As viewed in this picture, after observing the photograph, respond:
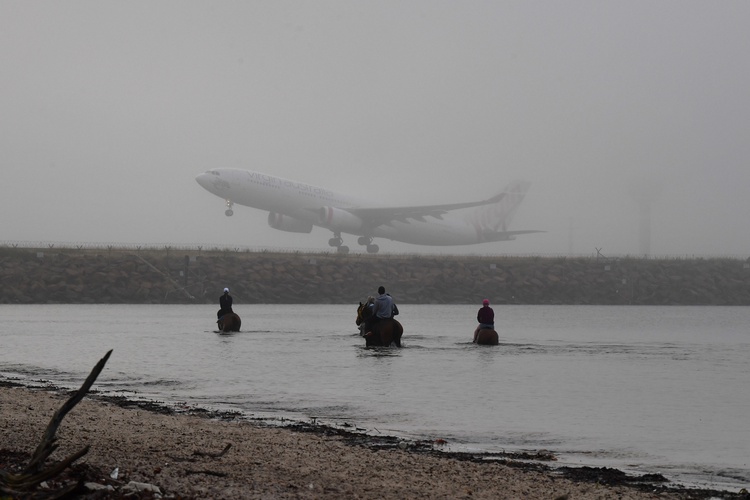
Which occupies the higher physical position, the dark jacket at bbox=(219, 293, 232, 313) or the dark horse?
the dark jacket at bbox=(219, 293, 232, 313)

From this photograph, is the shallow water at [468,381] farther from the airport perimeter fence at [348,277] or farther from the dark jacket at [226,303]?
the airport perimeter fence at [348,277]

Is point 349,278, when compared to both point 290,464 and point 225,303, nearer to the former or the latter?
point 225,303

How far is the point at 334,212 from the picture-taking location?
9381cm

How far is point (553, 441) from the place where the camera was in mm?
15758

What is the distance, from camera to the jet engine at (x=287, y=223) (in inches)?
3841

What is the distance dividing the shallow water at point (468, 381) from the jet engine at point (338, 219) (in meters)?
45.2

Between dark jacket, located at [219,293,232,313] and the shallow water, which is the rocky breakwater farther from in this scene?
dark jacket, located at [219,293,232,313]

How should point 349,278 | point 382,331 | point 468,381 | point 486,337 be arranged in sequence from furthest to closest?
point 349,278 < point 486,337 < point 382,331 < point 468,381

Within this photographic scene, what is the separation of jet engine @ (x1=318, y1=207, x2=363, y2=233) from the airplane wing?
102 cm

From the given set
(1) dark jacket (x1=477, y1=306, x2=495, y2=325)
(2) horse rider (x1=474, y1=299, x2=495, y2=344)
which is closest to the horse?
(2) horse rider (x1=474, y1=299, x2=495, y2=344)

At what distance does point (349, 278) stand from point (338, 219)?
7.70 m

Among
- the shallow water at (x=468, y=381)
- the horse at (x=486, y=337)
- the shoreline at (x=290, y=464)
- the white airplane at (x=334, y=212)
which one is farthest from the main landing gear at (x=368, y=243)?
the shoreline at (x=290, y=464)

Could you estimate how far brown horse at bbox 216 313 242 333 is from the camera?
4216cm

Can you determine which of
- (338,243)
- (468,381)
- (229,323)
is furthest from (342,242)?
(468,381)
